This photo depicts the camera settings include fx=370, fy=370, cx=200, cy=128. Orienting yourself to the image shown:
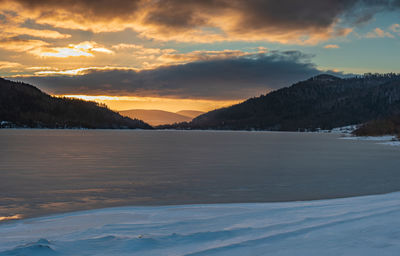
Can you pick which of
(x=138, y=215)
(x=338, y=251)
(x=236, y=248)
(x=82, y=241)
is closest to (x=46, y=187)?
(x=138, y=215)

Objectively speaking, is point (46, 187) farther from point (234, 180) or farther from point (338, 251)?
point (338, 251)

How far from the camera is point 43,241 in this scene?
710 centimetres

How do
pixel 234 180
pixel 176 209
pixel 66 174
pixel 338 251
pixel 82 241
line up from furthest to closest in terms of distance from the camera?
1. pixel 66 174
2. pixel 234 180
3. pixel 176 209
4. pixel 82 241
5. pixel 338 251

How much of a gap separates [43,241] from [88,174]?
59.4 ft

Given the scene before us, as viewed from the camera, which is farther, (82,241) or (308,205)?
(308,205)

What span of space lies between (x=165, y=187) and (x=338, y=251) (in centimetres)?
1307

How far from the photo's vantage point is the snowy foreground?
696 cm

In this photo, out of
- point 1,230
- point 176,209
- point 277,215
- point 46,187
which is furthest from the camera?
point 46,187

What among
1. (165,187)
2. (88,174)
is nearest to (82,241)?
(165,187)

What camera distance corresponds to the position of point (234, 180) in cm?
2219

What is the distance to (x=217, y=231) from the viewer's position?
848cm

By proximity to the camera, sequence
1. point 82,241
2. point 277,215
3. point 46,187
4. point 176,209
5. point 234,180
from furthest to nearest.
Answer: point 234,180 < point 46,187 < point 176,209 < point 277,215 < point 82,241

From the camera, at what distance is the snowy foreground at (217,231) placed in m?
6.96

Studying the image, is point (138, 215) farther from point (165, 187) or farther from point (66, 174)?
point (66, 174)
